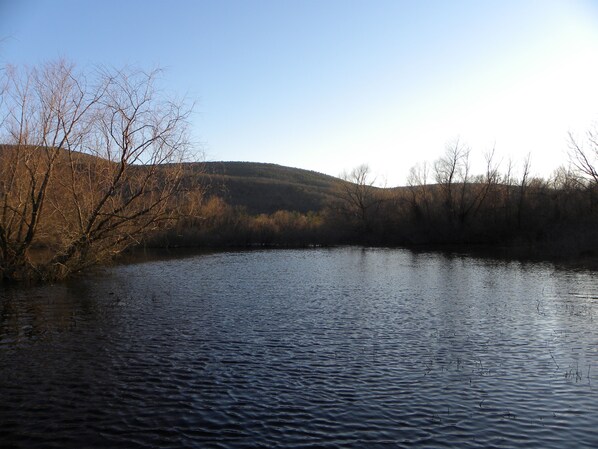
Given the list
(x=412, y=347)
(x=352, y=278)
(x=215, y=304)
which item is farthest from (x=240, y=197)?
(x=412, y=347)

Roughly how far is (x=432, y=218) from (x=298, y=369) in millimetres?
65517

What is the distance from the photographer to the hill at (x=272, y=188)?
11569 centimetres

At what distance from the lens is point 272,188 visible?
435 feet

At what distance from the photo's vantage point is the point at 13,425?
8883 mm

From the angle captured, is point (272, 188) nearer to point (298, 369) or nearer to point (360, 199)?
point (360, 199)

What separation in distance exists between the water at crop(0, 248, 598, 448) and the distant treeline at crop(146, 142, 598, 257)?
131 ft

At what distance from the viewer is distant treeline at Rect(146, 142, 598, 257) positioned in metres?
61.6

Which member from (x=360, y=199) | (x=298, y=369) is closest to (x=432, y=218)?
(x=360, y=199)

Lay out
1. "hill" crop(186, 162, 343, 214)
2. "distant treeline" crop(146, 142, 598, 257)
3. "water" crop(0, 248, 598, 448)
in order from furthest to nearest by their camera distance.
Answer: "hill" crop(186, 162, 343, 214)
"distant treeline" crop(146, 142, 598, 257)
"water" crop(0, 248, 598, 448)

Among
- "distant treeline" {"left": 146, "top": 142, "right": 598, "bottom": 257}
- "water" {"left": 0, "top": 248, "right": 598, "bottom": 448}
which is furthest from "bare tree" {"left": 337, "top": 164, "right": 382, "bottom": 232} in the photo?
"water" {"left": 0, "top": 248, "right": 598, "bottom": 448}

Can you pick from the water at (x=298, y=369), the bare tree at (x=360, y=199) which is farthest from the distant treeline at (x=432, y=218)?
the water at (x=298, y=369)

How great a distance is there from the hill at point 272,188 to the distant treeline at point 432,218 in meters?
21.6

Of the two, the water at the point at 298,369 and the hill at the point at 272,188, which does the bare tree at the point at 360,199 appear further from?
the water at the point at 298,369

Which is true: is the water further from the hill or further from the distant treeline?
the hill
